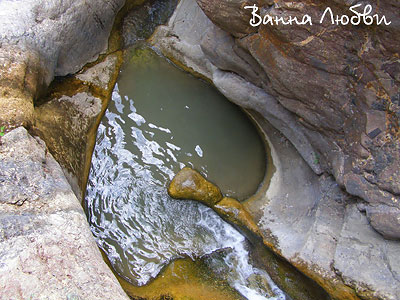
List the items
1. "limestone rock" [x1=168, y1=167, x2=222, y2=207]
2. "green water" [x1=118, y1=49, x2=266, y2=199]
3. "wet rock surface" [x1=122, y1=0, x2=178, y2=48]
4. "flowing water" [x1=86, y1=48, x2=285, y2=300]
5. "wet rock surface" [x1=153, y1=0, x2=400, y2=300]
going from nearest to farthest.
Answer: "wet rock surface" [x1=153, y1=0, x2=400, y2=300] < "flowing water" [x1=86, y1=48, x2=285, y2=300] < "limestone rock" [x1=168, y1=167, x2=222, y2=207] < "green water" [x1=118, y1=49, x2=266, y2=199] < "wet rock surface" [x1=122, y1=0, x2=178, y2=48]

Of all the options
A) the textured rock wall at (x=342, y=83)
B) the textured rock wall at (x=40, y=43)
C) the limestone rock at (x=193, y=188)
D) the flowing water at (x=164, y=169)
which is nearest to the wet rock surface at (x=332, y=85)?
the textured rock wall at (x=342, y=83)

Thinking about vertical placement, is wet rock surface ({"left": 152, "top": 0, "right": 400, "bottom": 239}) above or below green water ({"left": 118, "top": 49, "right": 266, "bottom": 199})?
above

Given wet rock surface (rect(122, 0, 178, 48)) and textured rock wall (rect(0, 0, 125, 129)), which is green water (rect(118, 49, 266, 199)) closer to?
wet rock surface (rect(122, 0, 178, 48))

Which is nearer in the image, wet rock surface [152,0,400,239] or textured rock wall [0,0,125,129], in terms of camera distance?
wet rock surface [152,0,400,239]

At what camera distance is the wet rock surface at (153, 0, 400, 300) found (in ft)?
11.9

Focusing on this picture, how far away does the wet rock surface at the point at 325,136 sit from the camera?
362 centimetres

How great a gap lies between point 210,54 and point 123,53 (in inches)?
69.3

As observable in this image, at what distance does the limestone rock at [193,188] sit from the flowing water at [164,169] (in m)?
0.16

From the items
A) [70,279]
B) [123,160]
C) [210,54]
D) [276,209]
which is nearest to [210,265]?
[276,209]

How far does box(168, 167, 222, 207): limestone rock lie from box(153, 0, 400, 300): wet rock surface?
24.1 inches

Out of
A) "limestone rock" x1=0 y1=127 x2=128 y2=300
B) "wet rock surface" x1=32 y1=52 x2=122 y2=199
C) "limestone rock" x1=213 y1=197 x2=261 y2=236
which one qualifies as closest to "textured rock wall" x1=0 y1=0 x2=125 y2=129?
"wet rock surface" x1=32 y1=52 x2=122 y2=199

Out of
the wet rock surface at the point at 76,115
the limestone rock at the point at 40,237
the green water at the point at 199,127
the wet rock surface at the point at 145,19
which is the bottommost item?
the limestone rock at the point at 40,237

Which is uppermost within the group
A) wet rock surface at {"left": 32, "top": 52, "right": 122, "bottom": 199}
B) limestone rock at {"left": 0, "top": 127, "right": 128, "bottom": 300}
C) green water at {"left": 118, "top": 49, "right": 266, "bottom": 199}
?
green water at {"left": 118, "top": 49, "right": 266, "bottom": 199}

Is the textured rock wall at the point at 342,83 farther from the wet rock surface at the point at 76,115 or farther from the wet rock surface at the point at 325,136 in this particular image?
the wet rock surface at the point at 76,115
